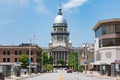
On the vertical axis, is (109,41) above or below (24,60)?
above

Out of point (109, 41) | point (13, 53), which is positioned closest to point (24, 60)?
point (13, 53)

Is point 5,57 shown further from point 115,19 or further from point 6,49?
point 115,19

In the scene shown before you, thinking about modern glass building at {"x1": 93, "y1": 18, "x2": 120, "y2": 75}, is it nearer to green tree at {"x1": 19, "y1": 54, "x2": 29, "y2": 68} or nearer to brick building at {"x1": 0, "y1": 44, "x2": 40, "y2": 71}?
green tree at {"x1": 19, "y1": 54, "x2": 29, "y2": 68}

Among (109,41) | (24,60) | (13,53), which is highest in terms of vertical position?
(109,41)

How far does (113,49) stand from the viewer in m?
108

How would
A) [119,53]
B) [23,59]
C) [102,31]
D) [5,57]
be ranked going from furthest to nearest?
[5,57], [23,59], [102,31], [119,53]

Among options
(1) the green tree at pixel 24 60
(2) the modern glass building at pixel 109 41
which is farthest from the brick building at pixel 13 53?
(2) the modern glass building at pixel 109 41

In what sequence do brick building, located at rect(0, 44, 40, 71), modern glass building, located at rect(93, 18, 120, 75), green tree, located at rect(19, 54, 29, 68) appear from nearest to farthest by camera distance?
modern glass building, located at rect(93, 18, 120, 75), green tree, located at rect(19, 54, 29, 68), brick building, located at rect(0, 44, 40, 71)

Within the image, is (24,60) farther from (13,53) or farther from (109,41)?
(109,41)

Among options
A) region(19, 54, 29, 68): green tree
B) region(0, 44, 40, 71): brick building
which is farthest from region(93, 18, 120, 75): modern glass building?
region(0, 44, 40, 71): brick building

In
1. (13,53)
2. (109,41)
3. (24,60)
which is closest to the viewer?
(109,41)

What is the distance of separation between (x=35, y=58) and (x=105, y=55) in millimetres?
45524

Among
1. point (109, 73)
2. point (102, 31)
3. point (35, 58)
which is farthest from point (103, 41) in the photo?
point (35, 58)

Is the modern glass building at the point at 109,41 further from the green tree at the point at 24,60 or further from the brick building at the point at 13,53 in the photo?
the brick building at the point at 13,53
